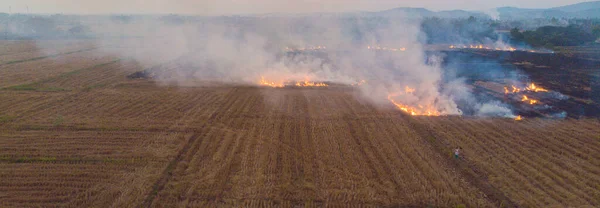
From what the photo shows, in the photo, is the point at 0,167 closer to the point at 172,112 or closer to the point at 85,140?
the point at 85,140

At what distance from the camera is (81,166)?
37.3 feet

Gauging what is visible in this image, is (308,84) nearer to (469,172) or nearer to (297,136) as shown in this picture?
(297,136)

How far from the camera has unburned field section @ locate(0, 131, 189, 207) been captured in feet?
31.5

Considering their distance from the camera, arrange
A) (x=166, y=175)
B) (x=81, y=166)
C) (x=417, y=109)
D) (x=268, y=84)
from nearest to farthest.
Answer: (x=166, y=175) → (x=81, y=166) → (x=417, y=109) → (x=268, y=84)

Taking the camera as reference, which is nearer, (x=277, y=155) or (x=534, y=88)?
(x=277, y=155)

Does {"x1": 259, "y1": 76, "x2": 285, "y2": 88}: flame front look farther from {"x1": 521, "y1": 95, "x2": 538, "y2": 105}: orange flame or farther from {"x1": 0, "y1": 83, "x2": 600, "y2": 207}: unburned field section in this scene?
{"x1": 521, "y1": 95, "x2": 538, "y2": 105}: orange flame

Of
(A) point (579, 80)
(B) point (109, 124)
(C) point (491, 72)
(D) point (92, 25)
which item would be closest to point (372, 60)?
(C) point (491, 72)

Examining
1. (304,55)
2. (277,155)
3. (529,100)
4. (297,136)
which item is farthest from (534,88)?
(304,55)

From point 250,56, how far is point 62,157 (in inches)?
999

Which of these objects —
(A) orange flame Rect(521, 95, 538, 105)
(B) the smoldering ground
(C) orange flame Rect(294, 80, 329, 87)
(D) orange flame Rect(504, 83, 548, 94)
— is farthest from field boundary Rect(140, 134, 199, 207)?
(D) orange flame Rect(504, 83, 548, 94)

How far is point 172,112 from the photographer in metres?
17.6

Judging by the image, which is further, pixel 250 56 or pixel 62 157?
pixel 250 56

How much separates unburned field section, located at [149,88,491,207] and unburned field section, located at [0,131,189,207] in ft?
3.32

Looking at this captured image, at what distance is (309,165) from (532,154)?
27.5 feet
